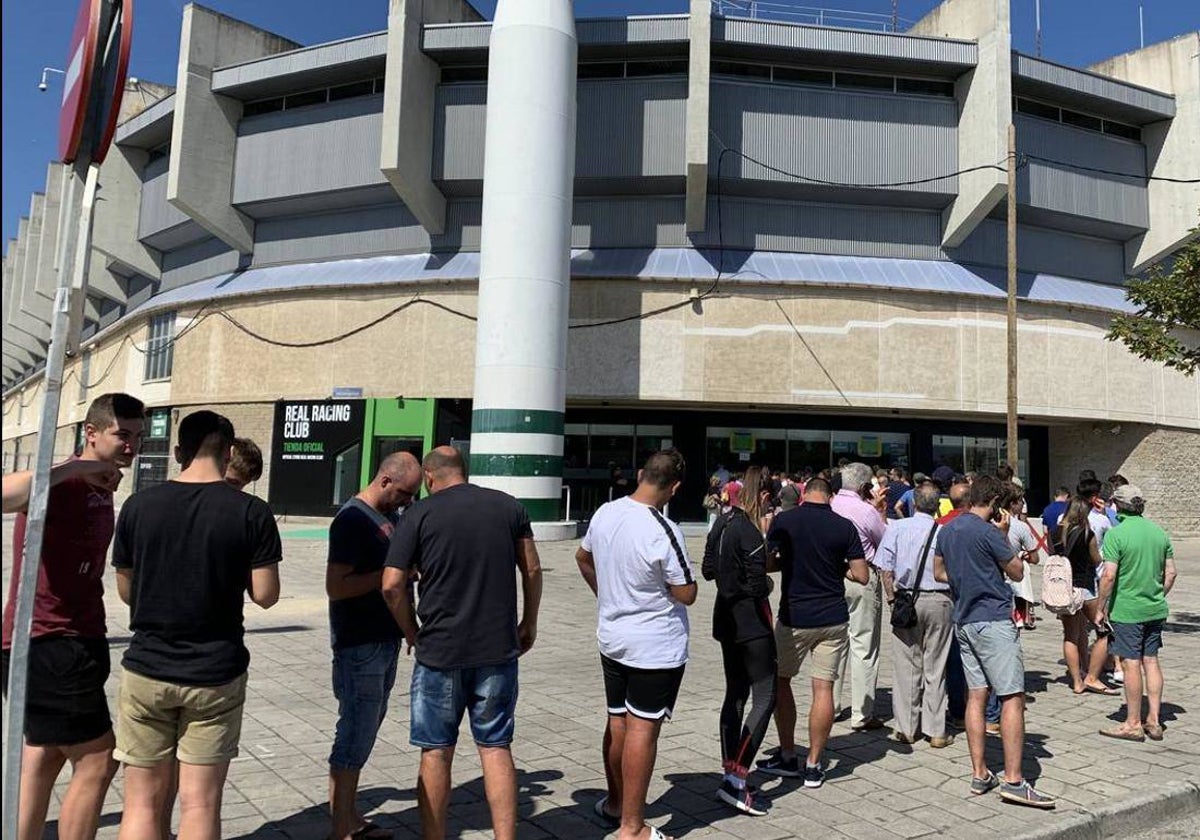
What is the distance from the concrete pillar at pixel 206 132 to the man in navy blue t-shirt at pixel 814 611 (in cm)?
2648

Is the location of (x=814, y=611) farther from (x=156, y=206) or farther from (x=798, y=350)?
(x=156, y=206)

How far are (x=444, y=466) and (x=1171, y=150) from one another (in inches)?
1212

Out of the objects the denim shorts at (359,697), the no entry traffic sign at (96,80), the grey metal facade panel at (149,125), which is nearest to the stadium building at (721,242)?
the grey metal facade panel at (149,125)

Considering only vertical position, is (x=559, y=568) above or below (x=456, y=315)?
below

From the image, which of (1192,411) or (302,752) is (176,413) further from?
(1192,411)

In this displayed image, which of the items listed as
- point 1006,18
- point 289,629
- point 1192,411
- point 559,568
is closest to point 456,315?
point 559,568

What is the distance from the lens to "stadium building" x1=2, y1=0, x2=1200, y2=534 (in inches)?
924

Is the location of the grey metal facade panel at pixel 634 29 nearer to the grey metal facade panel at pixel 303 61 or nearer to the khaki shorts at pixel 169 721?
the grey metal facade panel at pixel 303 61

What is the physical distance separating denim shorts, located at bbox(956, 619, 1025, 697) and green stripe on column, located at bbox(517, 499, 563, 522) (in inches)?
600

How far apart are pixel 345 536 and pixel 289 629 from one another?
6.32m

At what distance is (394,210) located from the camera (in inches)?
1025

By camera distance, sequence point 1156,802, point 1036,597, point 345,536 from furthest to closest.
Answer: point 1036,597
point 1156,802
point 345,536

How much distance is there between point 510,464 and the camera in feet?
65.2

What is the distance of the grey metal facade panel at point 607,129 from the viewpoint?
23.8m
